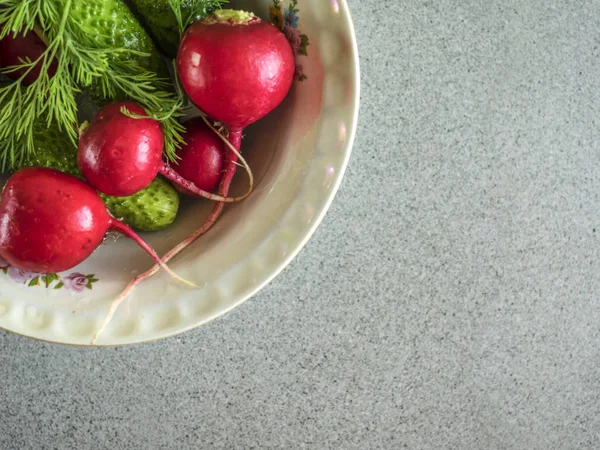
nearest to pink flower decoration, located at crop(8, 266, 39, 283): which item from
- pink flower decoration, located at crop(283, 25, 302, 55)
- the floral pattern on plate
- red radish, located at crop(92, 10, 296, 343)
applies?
the floral pattern on plate

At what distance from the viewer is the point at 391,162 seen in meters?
0.78

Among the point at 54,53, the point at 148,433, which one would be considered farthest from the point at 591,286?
the point at 54,53

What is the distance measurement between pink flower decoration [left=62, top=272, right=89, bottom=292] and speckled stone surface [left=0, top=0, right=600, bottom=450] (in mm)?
169

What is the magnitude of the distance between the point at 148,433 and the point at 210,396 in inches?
3.8

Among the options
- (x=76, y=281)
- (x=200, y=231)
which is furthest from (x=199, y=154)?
(x=76, y=281)

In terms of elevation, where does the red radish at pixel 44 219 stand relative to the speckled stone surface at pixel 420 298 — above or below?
above

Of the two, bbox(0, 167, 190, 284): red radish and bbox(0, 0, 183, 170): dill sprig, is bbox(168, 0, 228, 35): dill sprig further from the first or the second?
bbox(0, 167, 190, 284): red radish

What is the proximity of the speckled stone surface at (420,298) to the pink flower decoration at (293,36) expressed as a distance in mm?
191

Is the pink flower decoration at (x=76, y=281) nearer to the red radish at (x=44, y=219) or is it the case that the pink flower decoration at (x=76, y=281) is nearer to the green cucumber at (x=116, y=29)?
the red radish at (x=44, y=219)

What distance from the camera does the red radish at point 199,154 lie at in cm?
65

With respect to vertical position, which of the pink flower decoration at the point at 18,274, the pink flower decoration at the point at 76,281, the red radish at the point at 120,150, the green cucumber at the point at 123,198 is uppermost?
the red radish at the point at 120,150

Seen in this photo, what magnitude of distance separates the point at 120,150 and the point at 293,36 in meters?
0.21

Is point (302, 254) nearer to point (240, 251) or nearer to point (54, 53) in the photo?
point (240, 251)

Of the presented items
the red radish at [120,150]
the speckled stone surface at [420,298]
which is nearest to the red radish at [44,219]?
the red radish at [120,150]
